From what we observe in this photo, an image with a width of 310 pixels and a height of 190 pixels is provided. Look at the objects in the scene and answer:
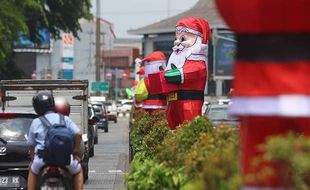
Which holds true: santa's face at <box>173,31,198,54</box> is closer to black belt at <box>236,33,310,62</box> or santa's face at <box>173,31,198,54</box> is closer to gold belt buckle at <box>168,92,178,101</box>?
gold belt buckle at <box>168,92,178,101</box>

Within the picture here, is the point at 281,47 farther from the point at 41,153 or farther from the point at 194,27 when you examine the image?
the point at 194,27

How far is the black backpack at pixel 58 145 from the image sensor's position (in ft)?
31.5

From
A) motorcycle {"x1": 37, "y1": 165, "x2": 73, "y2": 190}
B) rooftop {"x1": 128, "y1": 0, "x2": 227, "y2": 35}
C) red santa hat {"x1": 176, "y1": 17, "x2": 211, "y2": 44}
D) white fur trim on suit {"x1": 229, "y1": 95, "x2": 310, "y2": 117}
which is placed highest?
rooftop {"x1": 128, "y1": 0, "x2": 227, "y2": 35}

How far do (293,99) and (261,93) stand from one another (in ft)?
0.61

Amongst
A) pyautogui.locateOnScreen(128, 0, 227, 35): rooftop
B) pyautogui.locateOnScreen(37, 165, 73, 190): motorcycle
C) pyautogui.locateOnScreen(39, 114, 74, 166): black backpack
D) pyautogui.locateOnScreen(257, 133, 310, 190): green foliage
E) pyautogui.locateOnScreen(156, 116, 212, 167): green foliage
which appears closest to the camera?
pyautogui.locateOnScreen(257, 133, 310, 190): green foliage

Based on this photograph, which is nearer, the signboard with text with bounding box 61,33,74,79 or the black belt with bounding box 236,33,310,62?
the black belt with bounding box 236,33,310,62

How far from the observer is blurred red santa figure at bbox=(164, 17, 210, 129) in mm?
12727

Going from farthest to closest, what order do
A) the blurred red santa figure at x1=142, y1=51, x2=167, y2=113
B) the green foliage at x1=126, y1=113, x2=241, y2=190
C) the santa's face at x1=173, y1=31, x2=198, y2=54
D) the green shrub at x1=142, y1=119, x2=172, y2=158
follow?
the blurred red santa figure at x1=142, y1=51, x2=167, y2=113
the santa's face at x1=173, y1=31, x2=198, y2=54
the green shrub at x1=142, y1=119, x2=172, y2=158
the green foliage at x1=126, y1=113, x2=241, y2=190

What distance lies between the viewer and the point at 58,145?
9.62 metres

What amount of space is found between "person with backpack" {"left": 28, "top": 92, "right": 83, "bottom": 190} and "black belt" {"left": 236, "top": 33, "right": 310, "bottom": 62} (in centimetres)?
469

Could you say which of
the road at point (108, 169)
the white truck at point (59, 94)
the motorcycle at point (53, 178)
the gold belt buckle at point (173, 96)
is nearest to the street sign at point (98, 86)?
the road at point (108, 169)

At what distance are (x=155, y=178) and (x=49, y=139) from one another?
1696 mm

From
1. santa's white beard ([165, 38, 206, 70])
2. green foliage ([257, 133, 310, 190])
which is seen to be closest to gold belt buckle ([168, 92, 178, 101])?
santa's white beard ([165, 38, 206, 70])

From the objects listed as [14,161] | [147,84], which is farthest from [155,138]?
[147,84]
